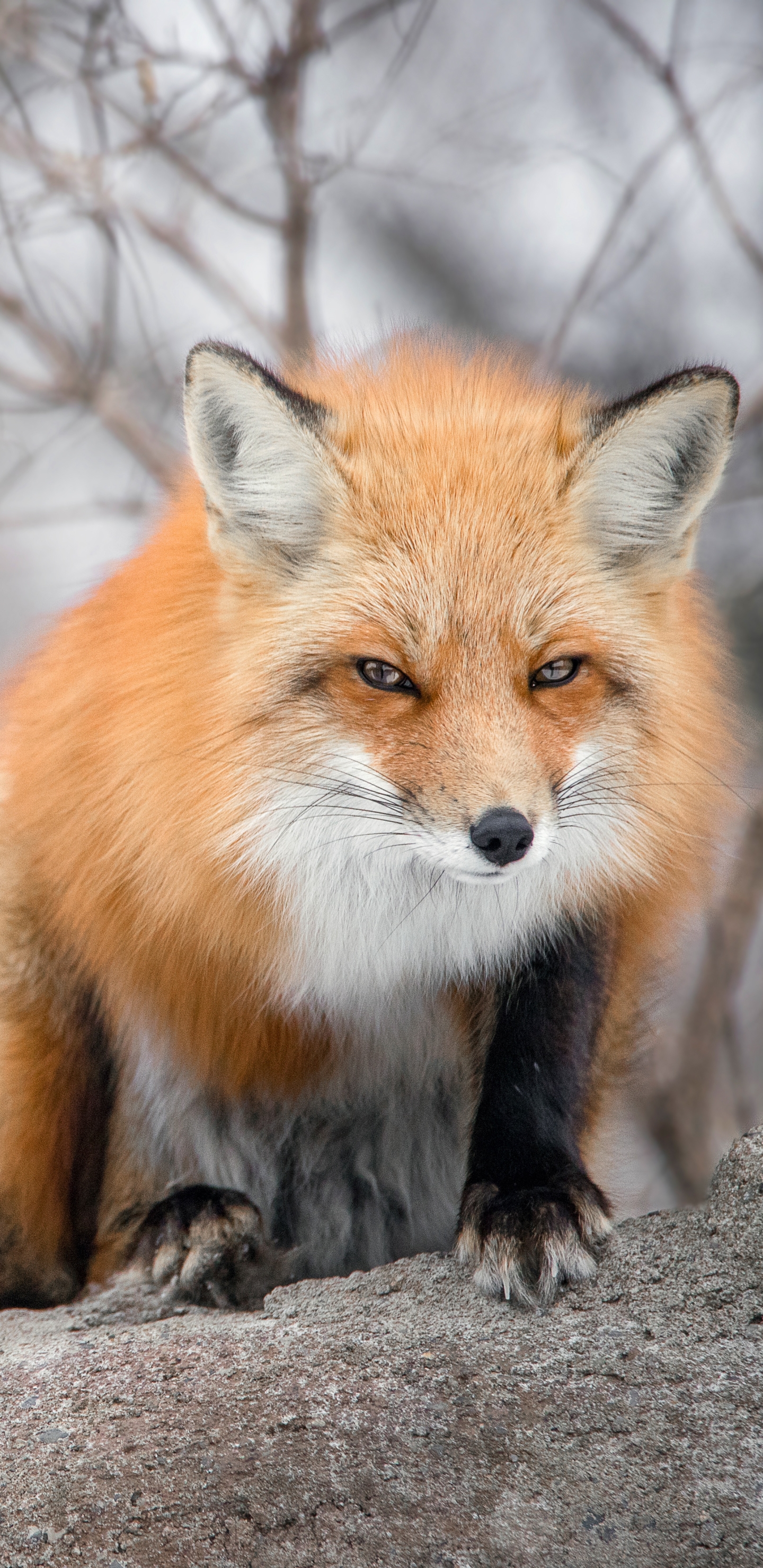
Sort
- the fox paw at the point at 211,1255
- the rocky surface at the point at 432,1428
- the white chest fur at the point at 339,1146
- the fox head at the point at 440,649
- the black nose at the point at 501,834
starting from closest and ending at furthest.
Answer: the rocky surface at the point at 432,1428 → the black nose at the point at 501,834 → the fox head at the point at 440,649 → the fox paw at the point at 211,1255 → the white chest fur at the point at 339,1146

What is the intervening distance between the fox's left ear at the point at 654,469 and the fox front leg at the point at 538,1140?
3.05 feet

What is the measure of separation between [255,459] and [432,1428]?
199 centimetres

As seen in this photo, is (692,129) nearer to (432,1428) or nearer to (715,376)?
(715,376)

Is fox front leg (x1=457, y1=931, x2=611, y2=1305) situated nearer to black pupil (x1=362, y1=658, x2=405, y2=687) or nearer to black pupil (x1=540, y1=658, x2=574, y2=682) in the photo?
black pupil (x1=540, y1=658, x2=574, y2=682)

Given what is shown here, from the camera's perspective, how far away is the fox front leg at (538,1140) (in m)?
2.89

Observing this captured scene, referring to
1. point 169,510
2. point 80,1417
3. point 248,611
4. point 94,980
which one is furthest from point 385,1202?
point 169,510

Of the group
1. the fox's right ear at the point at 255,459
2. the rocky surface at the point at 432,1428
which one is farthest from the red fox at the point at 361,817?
the rocky surface at the point at 432,1428

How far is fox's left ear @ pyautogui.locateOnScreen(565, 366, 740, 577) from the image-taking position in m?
3.05

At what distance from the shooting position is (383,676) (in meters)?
2.90

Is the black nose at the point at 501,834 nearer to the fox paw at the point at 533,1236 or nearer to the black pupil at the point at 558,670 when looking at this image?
the black pupil at the point at 558,670

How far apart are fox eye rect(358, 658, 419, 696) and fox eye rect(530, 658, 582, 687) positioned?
27 centimetres

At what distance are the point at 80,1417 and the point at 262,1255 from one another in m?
0.89

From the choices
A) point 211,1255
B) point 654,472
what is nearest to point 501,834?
point 654,472

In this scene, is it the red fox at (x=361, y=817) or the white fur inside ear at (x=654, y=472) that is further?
the white fur inside ear at (x=654, y=472)
